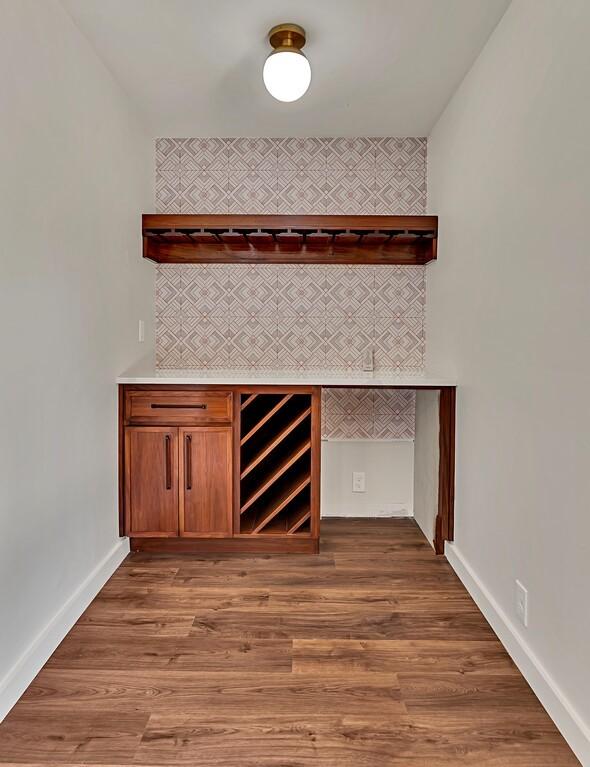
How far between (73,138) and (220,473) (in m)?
1.61

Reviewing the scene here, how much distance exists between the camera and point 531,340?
176 cm

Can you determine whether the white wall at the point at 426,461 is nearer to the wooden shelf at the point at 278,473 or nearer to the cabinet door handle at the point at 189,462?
the wooden shelf at the point at 278,473

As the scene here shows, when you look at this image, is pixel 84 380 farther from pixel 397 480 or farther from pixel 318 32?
pixel 397 480

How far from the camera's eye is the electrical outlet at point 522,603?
1.76 m

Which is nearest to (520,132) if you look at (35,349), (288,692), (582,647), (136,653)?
(582,647)

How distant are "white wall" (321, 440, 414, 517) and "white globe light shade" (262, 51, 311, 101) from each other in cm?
194

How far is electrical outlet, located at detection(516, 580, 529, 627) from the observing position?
176 centimetres

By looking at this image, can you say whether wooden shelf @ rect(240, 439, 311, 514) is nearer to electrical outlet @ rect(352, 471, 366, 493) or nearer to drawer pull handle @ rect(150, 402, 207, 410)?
drawer pull handle @ rect(150, 402, 207, 410)

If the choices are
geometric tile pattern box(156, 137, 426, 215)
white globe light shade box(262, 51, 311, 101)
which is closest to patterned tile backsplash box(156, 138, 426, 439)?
geometric tile pattern box(156, 137, 426, 215)

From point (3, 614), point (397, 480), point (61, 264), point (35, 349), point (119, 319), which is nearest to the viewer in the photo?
point (3, 614)

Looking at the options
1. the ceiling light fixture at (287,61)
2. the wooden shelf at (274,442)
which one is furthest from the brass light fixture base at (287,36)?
the wooden shelf at (274,442)

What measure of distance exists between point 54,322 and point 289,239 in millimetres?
1636

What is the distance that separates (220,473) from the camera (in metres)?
2.73

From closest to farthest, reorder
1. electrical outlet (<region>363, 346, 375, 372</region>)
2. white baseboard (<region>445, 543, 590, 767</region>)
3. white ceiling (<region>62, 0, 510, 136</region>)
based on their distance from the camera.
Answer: white baseboard (<region>445, 543, 590, 767</region>) → white ceiling (<region>62, 0, 510, 136</region>) → electrical outlet (<region>363, 346, 375, 372</region>)
